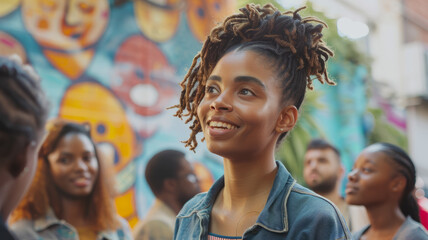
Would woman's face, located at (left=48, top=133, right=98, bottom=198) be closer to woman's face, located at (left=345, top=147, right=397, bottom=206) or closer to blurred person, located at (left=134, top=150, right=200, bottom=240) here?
blurred person, located at (left=134, top=150, right=200, bottom=240)

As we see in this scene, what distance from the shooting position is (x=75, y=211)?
11.6 ft

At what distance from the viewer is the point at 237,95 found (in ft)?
6.57

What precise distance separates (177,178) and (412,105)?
14.2 m

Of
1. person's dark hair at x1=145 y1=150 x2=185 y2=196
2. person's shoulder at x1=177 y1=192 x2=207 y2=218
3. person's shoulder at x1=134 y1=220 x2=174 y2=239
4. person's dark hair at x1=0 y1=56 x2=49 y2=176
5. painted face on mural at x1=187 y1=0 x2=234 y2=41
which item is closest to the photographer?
person's dark hair at x1=0 y1=56 x2=49 y2=176

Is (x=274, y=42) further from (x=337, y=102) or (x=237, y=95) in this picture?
(x=337, y=102)

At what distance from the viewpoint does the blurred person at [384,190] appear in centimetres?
326

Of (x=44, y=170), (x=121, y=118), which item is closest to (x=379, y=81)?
(x=121, y=118)

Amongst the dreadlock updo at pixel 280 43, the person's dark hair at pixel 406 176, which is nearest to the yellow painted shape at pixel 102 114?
the person's dark hair at pixel 406 176

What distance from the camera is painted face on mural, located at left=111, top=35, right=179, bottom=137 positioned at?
7.34 metres

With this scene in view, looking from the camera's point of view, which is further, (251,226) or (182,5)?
(182,5)

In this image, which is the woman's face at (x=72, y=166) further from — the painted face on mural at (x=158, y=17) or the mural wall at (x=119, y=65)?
the painted face on mural at (x=158, y=17)

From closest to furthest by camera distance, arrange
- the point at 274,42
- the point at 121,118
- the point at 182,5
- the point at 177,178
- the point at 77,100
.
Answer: the point at 274,42, the point at 177,178, the point at 77,100, the point at 121,118, the point at 182,5

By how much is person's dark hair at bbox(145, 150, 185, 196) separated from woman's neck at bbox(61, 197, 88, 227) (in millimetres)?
798

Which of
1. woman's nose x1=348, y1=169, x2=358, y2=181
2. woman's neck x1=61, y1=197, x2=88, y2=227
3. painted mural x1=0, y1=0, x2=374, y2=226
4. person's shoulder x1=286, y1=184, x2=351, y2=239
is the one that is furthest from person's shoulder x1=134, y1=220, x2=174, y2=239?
painted mural x1=0, y1=0, x2=374, y2=226
